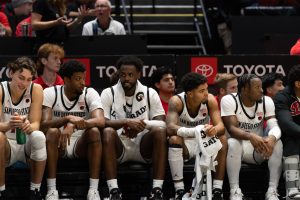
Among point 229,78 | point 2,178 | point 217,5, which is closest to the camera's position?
point 2,178

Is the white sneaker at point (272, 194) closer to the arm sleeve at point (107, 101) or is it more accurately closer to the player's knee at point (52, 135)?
the arm sleeve at point (107, 101)

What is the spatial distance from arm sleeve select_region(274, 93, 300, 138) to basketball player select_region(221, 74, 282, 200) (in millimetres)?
59

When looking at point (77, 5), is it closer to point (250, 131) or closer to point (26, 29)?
point (26, 29)

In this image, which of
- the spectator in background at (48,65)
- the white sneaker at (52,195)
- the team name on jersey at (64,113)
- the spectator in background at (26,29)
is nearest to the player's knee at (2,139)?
the white sneaker at (52,195)

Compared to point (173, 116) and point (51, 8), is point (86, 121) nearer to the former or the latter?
point (173, 116)

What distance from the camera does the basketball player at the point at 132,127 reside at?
9500 millimetres

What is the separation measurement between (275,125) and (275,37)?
8.78ft

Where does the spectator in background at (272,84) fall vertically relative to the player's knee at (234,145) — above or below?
above

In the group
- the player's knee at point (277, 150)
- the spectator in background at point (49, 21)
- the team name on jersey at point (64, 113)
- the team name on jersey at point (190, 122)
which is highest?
the spectator in background at point (49, 21)

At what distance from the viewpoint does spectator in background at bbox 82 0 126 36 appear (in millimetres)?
12281

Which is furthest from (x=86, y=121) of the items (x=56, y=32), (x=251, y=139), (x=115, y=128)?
(x=56, y=32)

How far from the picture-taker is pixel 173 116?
9.76 meters

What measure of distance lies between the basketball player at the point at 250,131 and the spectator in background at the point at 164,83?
846mm

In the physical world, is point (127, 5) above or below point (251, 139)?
above
